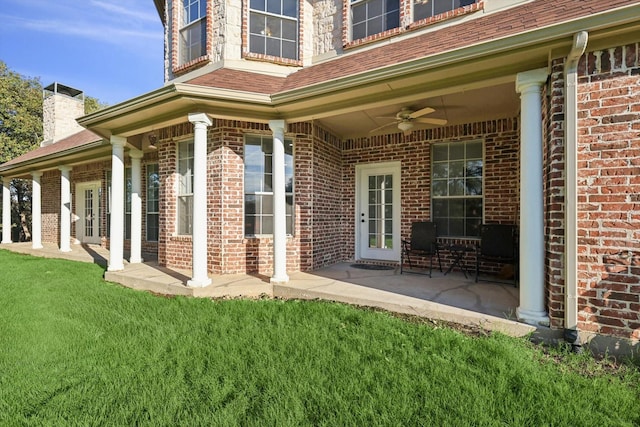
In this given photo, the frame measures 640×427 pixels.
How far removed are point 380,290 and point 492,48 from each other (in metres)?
3.06

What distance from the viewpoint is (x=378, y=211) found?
6.62 metres

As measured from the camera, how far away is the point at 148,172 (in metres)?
8.23

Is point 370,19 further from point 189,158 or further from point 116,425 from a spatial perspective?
point 116,425

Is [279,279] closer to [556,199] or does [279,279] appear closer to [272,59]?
[556,199]

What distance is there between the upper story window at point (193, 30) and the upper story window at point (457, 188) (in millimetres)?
5258

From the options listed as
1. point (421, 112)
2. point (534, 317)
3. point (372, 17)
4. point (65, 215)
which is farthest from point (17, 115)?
point (534, 317)

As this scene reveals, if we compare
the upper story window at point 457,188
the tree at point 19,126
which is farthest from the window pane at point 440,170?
the tree at point 19,126

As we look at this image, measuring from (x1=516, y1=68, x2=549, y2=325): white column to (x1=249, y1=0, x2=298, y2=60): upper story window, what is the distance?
15.2ft

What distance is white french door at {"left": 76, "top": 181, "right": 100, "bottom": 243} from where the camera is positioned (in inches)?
386

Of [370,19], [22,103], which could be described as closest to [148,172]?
[370,19]

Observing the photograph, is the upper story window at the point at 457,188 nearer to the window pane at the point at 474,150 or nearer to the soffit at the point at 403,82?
the window pane at the point at 474,150

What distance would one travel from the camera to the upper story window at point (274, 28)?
618 centimetres

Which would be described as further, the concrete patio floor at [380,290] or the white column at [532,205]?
the concrete patio floor at [380,290]

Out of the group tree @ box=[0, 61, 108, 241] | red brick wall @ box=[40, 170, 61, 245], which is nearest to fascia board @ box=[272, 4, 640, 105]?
red brick wall @ box=[40, 170, 61, 245]
